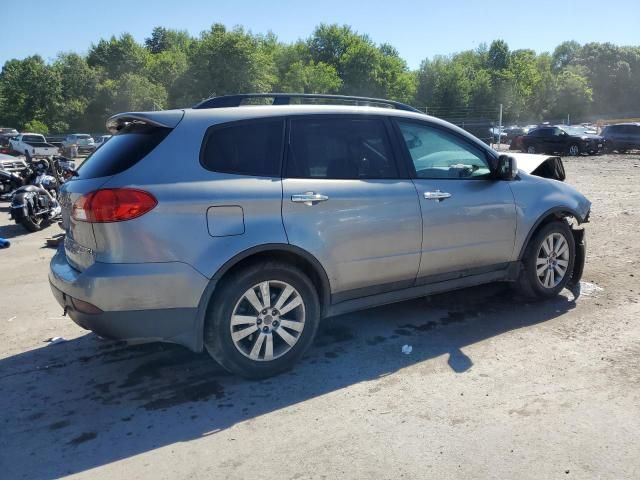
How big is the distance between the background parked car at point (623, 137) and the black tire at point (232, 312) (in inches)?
1191

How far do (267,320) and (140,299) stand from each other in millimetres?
869

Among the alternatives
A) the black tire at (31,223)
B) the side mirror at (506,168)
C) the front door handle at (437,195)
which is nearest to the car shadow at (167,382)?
the front door handle at (437,195)

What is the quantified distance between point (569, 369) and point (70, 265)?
3565 mm

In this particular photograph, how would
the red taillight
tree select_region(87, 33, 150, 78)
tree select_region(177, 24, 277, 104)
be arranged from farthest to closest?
tree select_region(87, 33, 150, 78) < tree select_region(177, 24, 277, 104) < the red taillight

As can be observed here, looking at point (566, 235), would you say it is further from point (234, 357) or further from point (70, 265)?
point (70, 265)

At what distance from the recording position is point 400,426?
3.26 m

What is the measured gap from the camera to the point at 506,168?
16.0 ft

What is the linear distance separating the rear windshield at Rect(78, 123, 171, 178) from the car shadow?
4.80ft

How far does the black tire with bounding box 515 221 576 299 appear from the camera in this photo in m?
5.22

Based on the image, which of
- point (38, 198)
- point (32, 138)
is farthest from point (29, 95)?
point (38, 198)

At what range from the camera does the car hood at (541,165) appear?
5685 mm

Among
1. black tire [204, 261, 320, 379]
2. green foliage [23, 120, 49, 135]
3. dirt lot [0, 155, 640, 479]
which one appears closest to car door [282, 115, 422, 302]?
black tire [204, 261, 320, 379]

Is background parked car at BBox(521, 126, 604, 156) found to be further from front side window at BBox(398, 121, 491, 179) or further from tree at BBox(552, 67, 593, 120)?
tree at BBox(552, 67, 593, 120)

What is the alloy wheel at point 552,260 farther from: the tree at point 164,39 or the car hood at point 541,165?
the tree at point 164,39
